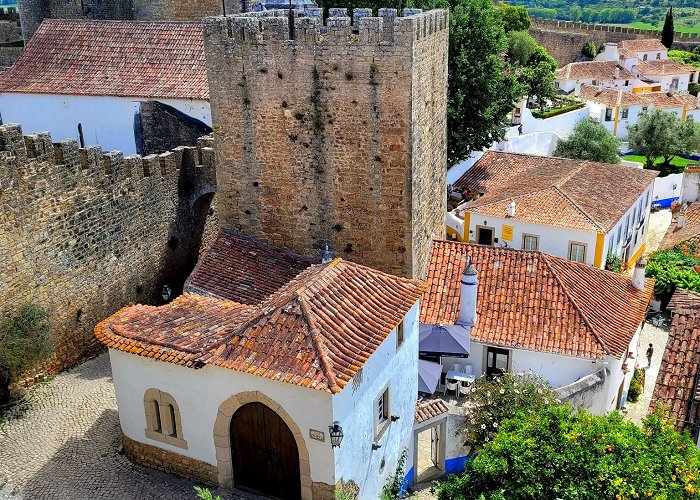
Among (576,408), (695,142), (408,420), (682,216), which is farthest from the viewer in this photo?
(695,142)

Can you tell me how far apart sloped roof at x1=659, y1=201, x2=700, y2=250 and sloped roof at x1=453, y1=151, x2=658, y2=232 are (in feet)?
6.88

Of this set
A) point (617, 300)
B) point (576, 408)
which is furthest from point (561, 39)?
point (576, 408)

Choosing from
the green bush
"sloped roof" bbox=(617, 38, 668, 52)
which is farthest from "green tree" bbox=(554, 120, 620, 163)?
"sloped roof" bbox=(617, 38, 668, 52)

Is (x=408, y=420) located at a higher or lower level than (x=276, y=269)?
lower

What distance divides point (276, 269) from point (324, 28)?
16.4 ft

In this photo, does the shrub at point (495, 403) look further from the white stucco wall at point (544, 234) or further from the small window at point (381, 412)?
the white stucco wall at point (544, 234)

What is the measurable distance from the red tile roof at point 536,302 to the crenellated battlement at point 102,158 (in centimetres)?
640

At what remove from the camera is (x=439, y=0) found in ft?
82.5

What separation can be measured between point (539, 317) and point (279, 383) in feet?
24.5

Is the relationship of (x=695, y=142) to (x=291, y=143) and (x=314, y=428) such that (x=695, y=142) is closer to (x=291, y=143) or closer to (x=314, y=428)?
(x=291, y=143)

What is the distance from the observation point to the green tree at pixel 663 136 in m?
39.6

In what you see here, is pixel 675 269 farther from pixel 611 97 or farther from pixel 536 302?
pixel 611 97

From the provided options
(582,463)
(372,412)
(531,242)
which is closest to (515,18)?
(531,242)

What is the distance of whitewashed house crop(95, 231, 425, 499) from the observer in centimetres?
1031
